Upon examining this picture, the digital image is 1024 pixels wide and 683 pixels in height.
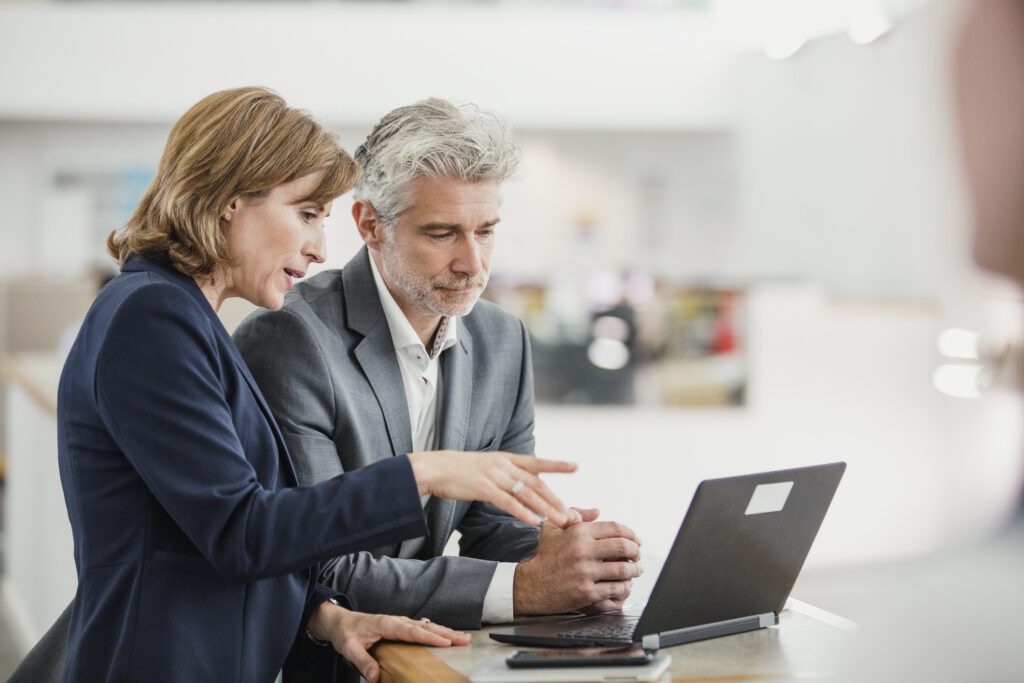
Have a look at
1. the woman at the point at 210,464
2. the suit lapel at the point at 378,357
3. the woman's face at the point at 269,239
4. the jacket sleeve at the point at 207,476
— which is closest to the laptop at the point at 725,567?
the woman at the point at 210,464

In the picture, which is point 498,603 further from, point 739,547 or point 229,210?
point 229,210

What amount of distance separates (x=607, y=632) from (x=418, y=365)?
0.59 m

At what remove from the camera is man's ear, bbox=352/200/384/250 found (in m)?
1.94

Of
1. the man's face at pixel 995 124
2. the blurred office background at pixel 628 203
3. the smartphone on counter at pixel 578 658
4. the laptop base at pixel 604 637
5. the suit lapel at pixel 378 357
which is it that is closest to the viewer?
the man's face at pixel 995 124

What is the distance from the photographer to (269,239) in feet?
5.06

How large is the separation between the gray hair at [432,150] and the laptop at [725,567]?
0.67 m

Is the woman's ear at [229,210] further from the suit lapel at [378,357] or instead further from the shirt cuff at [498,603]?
the shirt cuff at [498,603]

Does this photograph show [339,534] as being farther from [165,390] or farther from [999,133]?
[999,133]

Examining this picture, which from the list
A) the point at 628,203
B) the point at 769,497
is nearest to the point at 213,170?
the point at 769,497

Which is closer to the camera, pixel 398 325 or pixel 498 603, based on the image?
A: pixel 498 603

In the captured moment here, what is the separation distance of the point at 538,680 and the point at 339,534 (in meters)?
0.26

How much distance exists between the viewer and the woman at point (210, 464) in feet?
4.41

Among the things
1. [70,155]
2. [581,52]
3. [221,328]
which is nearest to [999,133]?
[221,328]

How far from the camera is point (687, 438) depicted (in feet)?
21.2
